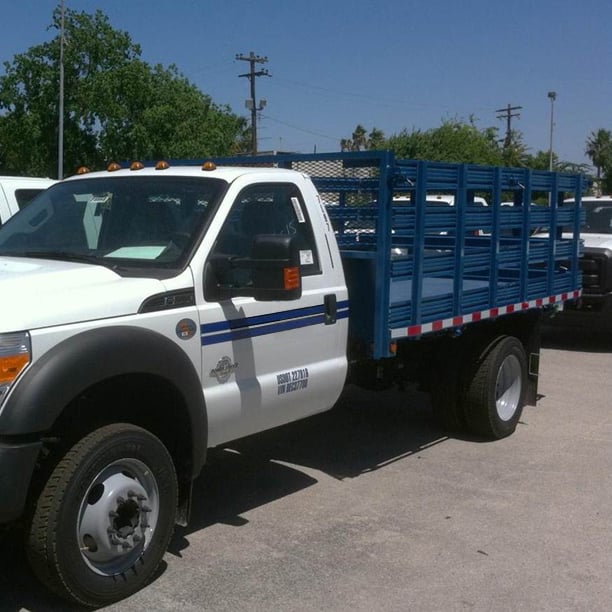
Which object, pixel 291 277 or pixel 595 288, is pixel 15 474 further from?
pixel 595 288

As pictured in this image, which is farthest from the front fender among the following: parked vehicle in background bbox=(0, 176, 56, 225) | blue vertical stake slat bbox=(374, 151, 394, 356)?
parked vehicle in background bbox=(0, 176, 56, 225)

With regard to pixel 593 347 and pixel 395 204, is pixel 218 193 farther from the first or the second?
pixel 593 347

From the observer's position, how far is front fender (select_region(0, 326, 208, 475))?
3672 mm

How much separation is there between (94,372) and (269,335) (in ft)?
4.27

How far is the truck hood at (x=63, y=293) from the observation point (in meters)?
3.83

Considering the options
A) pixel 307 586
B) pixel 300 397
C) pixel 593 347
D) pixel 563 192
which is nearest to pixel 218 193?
pixel 300 397

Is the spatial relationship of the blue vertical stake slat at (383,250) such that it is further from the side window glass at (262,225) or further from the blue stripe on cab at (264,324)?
the side window glass at (262,225)

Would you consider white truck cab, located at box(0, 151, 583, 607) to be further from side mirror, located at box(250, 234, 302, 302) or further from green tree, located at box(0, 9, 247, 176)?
green tree, located at box(0, 9, 247, 176)

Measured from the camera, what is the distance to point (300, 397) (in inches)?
208

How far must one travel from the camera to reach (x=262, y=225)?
521 cm

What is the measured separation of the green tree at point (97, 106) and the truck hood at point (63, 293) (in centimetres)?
2581

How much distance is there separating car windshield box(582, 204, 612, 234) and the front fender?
9.85m

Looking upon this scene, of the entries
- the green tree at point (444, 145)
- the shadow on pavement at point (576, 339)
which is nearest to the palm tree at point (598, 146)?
the green tree at point (444, 145)

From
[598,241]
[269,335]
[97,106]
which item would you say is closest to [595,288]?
[598,241]
